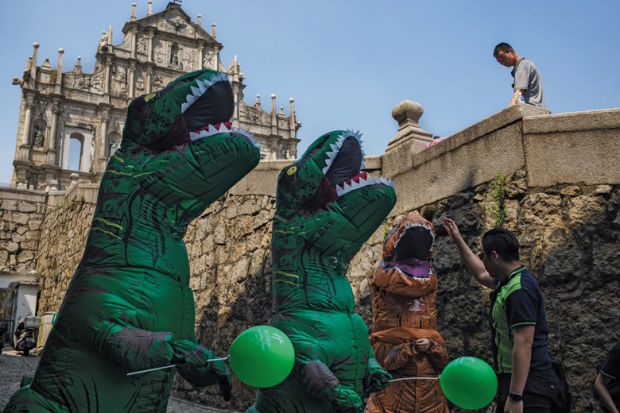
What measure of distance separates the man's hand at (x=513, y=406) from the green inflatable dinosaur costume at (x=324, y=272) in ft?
2.09

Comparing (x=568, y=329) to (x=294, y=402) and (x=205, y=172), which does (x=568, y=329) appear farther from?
(x=205, y=172)

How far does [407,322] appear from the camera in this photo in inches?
155

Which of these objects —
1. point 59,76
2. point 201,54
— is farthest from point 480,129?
point 201,54

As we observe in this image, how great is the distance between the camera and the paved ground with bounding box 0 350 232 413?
7.03 metres

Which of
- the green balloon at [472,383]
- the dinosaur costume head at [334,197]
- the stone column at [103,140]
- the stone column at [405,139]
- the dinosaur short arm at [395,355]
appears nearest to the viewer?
the green balloon at [472,383]

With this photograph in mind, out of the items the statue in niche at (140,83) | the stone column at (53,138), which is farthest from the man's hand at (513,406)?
the statue in niche at (140,83)

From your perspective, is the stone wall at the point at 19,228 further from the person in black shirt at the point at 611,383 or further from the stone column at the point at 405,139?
the person in black shirt at the point at 611,383

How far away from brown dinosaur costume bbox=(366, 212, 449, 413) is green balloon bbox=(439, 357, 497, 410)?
83 cm

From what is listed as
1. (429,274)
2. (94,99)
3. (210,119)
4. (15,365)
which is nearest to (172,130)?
(210,119)

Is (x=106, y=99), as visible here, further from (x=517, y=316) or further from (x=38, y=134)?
(x=517, y=316)

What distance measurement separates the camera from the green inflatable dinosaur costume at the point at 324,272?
2.96m

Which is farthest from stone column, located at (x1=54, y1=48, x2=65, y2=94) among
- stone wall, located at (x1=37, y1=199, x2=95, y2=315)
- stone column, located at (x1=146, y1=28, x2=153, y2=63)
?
stone wall, located at (x1=37, y1=199, x2=95, y2=315)

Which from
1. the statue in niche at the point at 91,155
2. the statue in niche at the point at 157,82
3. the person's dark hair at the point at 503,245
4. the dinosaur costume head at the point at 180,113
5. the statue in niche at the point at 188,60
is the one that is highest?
the statue in niche at the point at 188,60

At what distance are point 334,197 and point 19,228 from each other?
14.2m
